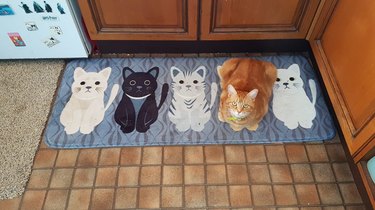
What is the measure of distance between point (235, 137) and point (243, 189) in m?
0.28

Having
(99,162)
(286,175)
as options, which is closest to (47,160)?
(99,162)

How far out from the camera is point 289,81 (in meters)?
1.79

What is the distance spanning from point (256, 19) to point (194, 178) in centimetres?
99

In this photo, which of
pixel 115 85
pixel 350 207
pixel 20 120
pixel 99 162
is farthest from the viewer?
pixel 115 85

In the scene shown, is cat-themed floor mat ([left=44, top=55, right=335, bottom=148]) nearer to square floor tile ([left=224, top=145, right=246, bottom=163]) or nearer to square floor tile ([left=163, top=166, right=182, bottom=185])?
square floor tile ([left=224, top=145, right=246, bottom=163])

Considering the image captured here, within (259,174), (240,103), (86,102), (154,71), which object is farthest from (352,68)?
(86,102)

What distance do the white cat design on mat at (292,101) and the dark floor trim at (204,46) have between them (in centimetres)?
19

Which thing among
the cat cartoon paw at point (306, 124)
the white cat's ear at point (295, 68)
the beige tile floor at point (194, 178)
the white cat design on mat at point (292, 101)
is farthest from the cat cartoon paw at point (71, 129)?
the white cat's ear at point (295, 68)

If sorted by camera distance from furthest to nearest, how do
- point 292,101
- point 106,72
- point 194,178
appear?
point 106,72 < point 292,101 < point 194,178

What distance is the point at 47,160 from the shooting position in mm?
1510

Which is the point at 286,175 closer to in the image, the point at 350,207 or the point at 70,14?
the point at 350,207

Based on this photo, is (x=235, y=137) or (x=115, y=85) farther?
(x=115, y=85)

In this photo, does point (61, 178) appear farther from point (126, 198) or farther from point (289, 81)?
point (289, 81)

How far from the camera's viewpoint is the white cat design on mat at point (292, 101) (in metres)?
1.63
